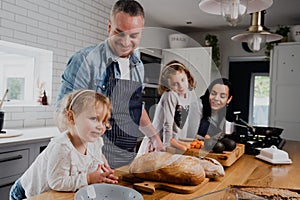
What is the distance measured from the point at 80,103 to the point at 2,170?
1.23 meters

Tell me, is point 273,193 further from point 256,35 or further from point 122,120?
point 256,35

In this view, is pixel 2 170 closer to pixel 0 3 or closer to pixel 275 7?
pixel 0 3

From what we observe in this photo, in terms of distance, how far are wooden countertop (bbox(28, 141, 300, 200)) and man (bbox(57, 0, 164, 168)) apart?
0.15 meters

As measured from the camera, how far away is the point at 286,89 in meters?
3.65

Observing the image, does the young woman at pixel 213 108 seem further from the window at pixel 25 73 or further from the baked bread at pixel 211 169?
the window at pixel 25 73

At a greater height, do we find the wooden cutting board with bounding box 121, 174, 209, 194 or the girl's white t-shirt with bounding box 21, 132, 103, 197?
the girl's white t-shirt with bounding box 21, 132, 103, 197

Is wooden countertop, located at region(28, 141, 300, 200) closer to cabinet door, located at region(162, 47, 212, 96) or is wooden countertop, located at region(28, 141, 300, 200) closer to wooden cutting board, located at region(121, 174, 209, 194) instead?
wooden cutting board, located at region(121, 174, 209, 194)

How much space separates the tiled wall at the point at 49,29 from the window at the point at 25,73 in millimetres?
75

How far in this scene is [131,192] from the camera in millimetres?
681

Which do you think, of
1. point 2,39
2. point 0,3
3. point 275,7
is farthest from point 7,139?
point 275,7

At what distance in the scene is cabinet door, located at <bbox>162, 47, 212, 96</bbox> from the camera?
0.75m

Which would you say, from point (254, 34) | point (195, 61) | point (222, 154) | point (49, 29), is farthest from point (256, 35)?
point (49, 29)

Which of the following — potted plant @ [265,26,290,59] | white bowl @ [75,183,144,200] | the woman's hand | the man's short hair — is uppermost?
potted plant @ [265,26,290,59]

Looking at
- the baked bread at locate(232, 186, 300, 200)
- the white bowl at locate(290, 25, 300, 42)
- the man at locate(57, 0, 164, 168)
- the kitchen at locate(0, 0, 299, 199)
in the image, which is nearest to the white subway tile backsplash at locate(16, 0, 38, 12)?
the kitchen at locate(0, 0, 299, 199)
